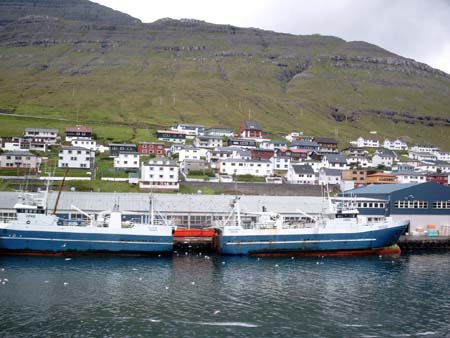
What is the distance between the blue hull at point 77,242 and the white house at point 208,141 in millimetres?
71455

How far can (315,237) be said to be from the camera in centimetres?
5088

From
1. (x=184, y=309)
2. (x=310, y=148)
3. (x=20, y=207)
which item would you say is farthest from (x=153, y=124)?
(x=184, y=309)

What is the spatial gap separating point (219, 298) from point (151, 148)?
257 ft

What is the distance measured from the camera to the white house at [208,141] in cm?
11974

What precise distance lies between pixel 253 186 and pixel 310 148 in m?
46.6

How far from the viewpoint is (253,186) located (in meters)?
83.7

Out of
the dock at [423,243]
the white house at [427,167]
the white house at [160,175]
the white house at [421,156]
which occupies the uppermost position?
the white house at [421,156]

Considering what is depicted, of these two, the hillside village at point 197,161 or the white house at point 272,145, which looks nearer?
the hillside village at point 197,161

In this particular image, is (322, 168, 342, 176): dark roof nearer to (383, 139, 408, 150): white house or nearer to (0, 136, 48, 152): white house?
(383, 139, 408, 150): white house

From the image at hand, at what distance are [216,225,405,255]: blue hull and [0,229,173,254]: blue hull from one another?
6.78 m

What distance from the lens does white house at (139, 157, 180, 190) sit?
83.8 metres

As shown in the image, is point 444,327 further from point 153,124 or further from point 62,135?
point 153,124

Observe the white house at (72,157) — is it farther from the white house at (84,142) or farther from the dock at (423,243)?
the dock at (423,243)

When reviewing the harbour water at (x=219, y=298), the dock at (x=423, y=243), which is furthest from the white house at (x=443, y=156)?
the harbour water at (x=219, y=298)
